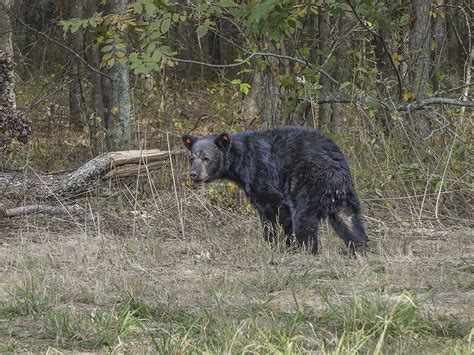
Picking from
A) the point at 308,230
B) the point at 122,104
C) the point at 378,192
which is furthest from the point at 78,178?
the point at 378,192

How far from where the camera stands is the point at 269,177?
9.09m

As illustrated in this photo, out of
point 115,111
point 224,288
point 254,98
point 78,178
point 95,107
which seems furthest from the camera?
point 95,107

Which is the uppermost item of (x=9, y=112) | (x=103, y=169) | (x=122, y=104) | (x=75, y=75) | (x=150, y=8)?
(x=150, y=8)

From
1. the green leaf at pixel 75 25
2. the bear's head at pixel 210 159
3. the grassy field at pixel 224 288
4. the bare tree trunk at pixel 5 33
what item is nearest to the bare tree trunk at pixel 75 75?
the bare tree trunk at pixel 5 33

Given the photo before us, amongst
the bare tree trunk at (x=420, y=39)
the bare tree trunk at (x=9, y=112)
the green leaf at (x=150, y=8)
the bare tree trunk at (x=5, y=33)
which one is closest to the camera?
the green leaf at (x=150, y=8)

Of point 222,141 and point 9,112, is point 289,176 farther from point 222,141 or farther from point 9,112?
point 9,112

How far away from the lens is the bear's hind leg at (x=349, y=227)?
8.41 metres

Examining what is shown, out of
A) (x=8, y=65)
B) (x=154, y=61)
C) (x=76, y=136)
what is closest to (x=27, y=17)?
(x=76, y=136)

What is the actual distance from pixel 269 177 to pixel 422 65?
12.4ft

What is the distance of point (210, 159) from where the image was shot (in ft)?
31.1

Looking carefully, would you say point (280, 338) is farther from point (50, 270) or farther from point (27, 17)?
point (27, 17)

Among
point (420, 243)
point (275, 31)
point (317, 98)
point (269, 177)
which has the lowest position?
point (420, 243)

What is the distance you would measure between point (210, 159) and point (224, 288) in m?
3.14

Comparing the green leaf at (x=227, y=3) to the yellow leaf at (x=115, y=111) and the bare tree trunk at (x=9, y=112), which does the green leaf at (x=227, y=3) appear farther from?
the yellow leaf at (x=115, y=111)
